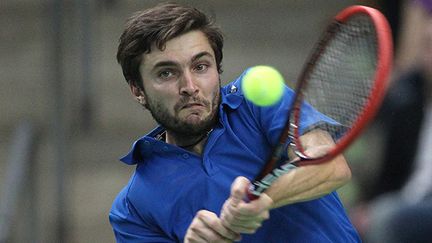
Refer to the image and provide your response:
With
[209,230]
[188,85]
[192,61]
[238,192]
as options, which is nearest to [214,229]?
[209,230]

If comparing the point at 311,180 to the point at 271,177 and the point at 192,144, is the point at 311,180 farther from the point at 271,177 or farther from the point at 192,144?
the point at 192,144

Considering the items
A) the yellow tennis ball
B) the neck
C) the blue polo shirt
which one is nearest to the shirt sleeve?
the blue polo shirt

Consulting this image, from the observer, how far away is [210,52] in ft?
14.0

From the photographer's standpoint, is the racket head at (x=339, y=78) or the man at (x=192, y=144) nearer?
the racket head at (x=339, y=78)

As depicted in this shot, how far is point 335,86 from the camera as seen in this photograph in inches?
157

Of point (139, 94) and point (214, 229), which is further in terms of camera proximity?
point (139, 94)

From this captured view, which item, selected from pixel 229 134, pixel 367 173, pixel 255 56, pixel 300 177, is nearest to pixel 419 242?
pixel 300 177

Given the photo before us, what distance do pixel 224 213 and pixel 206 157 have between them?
0.58 m

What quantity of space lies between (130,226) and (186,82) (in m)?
0.64

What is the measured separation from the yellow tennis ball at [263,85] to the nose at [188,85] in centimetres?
34

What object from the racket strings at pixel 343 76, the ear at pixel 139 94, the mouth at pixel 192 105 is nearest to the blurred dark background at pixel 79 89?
the ear at pixel 139 94

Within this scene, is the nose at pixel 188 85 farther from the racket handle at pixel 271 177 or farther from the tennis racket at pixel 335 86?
the racket handle at pixel 271 177

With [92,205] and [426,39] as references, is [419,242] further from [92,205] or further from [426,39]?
[92,205]

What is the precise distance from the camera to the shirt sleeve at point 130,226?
4316mm
